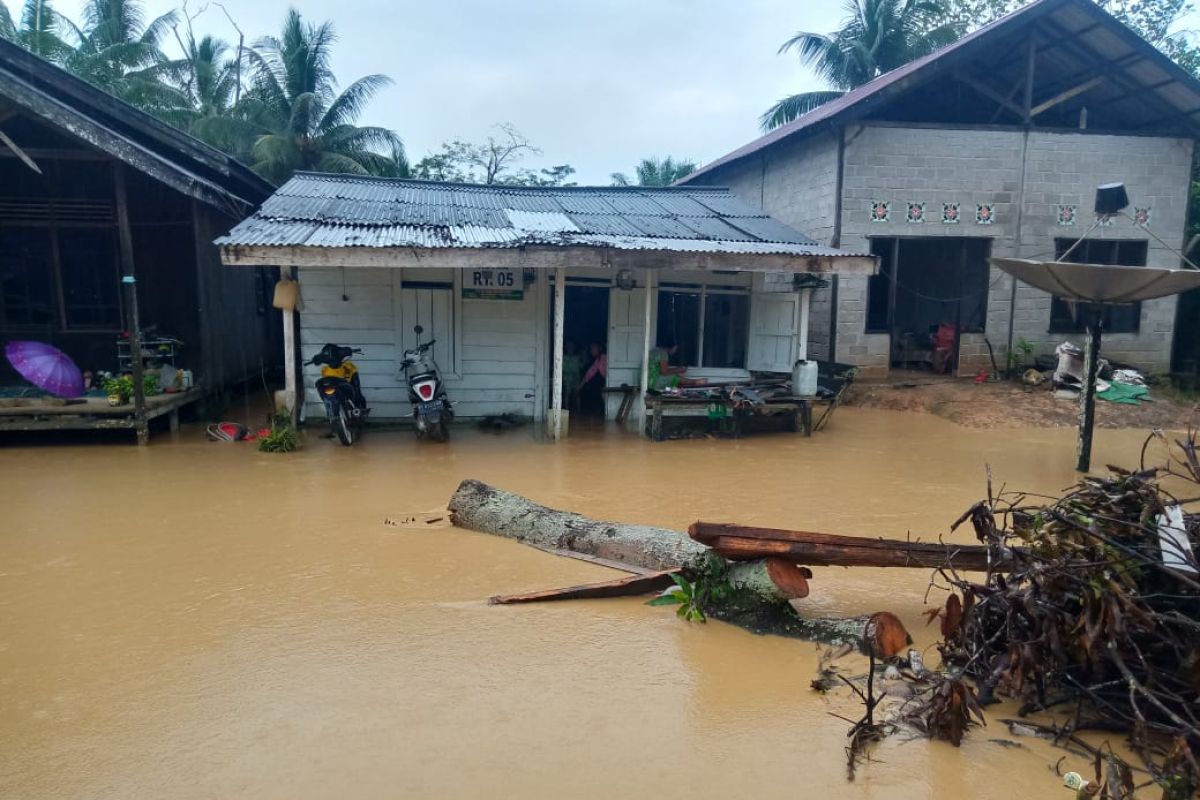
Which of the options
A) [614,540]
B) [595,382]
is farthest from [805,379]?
[614,540]

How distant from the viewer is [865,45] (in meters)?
21.0

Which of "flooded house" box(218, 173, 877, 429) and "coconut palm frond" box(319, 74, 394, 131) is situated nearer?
"flooded house" box(218, 173, 877, 429)

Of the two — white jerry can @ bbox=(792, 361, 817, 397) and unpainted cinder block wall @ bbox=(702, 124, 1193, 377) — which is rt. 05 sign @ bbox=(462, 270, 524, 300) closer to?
white jerry can @ bbox=(792, 361, 817, 397)

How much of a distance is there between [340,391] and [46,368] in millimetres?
3088

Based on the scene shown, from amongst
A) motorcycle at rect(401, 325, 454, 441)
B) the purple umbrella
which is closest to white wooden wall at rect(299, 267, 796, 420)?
motorcycle at rect(401, 325, 454, 441)

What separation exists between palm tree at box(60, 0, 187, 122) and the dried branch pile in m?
23.8

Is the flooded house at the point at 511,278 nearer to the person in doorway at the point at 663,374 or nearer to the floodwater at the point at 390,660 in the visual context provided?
the person in doorway at the point at 663,374

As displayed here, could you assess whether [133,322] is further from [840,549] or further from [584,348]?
[840,549]

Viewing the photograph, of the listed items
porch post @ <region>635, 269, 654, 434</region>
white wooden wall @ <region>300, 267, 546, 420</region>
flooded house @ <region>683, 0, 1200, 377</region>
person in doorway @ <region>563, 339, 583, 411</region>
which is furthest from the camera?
flooded house @ <region>683, 0, 1200, 377</region>

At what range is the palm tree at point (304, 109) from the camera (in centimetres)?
2069

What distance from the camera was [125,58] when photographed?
21359 millimetres

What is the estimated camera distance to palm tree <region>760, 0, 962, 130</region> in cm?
2073

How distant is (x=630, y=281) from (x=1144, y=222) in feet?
32.4

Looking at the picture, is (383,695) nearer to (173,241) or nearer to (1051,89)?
(173,241)
